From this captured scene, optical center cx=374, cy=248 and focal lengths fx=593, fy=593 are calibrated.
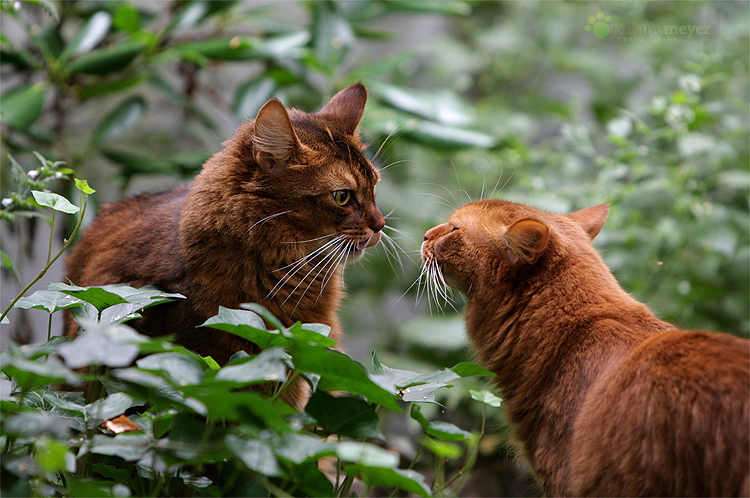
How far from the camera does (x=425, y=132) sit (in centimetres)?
261

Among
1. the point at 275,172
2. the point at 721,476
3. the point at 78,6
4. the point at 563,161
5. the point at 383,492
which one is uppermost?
the point at 78,6

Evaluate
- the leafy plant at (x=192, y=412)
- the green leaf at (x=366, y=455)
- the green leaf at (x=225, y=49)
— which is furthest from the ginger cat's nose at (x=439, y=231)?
the green leaf at (x=225, y=49)

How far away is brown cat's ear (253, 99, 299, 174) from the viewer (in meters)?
1.39

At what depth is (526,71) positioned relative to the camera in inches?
151

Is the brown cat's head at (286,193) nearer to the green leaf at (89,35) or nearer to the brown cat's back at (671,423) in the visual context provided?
the brown cat's back at (671,423)

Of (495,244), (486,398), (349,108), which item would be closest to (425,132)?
(349,108)

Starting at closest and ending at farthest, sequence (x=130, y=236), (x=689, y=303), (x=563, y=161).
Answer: (x=130, y=236), (x=689, y=303), (x=563, y=161)

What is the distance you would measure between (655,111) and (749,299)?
37.3 inches

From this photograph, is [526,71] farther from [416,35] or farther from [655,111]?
[655,111]

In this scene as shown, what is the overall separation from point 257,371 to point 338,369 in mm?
170

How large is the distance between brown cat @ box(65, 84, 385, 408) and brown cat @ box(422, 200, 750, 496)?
0.28 metres

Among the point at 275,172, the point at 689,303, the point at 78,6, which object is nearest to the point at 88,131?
the point at 78,6

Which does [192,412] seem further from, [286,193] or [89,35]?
[89,35]

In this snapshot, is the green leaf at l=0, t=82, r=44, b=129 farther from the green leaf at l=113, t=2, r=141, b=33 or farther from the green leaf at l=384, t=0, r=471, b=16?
the green leaf at l=384, t=0, r=471, b=16
